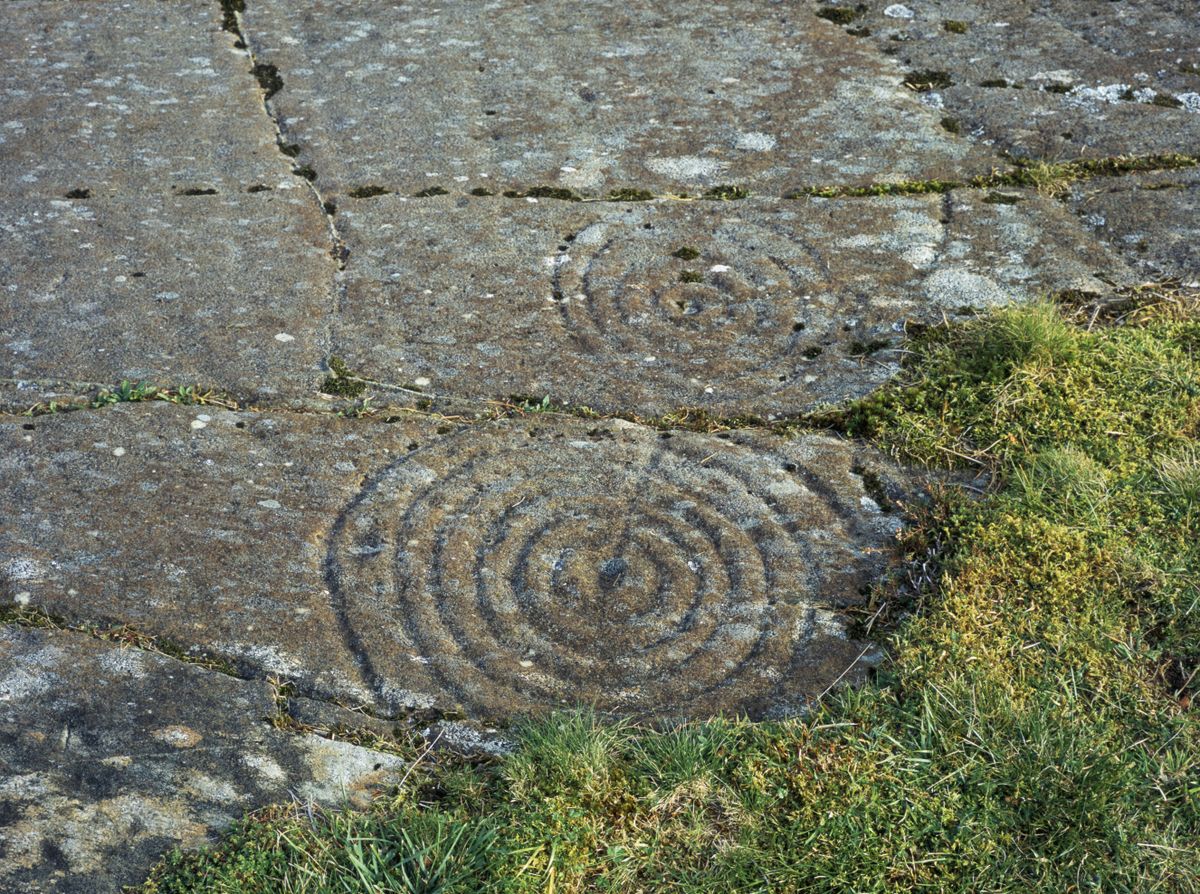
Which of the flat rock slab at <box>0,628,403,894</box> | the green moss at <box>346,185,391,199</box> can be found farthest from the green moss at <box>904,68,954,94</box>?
the flat rock slab at <box>0,628,403,894</box>

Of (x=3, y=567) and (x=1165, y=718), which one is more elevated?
(x=3, y=567)

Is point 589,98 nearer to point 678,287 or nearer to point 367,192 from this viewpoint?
point 367,192

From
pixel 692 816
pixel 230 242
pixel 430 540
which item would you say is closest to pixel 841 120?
pixel 230 242

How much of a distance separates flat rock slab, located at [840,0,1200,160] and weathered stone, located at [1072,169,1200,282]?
0.21 meters

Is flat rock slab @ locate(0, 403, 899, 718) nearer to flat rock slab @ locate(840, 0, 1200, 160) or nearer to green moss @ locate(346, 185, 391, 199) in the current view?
green moss @ locate(346, 185, 391, 199)

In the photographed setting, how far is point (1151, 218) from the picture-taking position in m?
3.31

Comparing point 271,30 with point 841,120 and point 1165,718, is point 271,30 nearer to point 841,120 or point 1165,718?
point 841,120

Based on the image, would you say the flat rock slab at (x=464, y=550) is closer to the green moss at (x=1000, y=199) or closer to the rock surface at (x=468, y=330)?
the rock surface at (x=468, y=330)

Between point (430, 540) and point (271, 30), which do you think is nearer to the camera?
point (430, 540)

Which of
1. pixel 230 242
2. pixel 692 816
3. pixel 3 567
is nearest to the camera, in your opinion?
pixel 692 816

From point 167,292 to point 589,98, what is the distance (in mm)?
1661

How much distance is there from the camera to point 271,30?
4.57 metres

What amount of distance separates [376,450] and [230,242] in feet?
3.40

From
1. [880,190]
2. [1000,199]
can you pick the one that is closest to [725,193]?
[880,190]
